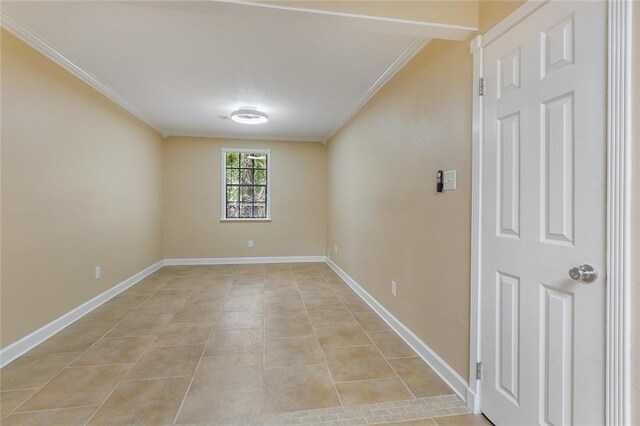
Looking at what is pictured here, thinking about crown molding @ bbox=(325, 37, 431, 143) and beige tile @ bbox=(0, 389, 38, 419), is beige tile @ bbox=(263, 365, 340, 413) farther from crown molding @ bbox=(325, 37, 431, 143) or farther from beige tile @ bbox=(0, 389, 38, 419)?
crown molding @ bbox=(325, 37, 431, 143)

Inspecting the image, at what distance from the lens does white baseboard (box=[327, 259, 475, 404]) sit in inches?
69.6

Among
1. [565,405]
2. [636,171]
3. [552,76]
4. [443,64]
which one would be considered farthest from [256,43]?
[565,405]

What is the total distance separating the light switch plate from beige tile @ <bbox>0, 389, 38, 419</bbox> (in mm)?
2887

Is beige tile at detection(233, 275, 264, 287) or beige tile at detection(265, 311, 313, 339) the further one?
beige tile at detection(233, 275, 264, 287)

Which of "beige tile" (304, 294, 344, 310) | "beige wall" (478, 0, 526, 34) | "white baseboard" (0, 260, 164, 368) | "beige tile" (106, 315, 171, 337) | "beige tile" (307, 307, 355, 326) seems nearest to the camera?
"beige wall" (478, 0, 526, 34)

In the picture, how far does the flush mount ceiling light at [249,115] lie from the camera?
3.93m

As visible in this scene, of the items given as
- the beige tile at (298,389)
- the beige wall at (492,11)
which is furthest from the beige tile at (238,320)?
the beige wall at (492,11)

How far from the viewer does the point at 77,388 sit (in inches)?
72.4

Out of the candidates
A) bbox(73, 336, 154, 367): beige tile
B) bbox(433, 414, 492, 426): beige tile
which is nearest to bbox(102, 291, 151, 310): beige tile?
bbox(73, 336, 154, 367): beige tile

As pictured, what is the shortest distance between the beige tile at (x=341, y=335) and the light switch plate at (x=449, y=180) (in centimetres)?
145

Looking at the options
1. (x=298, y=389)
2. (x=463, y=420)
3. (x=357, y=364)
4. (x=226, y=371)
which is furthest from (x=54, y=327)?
(x=463, y=420)

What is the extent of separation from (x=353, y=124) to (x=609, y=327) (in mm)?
3515

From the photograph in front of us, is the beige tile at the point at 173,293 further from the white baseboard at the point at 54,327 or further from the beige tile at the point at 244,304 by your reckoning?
the beige tile at the point at 244,304

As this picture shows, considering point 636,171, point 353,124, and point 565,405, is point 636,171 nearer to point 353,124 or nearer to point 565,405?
point 565,405
